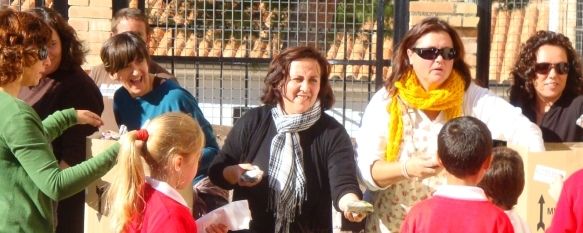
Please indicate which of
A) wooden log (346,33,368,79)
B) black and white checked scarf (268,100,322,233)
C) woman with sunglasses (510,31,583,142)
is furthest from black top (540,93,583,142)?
wooden log (346,33,368,79)

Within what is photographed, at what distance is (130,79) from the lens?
4.62m

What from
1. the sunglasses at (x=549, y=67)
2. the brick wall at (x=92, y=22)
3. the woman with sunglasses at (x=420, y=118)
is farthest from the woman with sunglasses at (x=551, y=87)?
the brick wall at (x=92, y=22)

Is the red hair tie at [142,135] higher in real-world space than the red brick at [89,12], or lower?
lower

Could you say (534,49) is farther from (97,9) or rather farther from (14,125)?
(97,9)

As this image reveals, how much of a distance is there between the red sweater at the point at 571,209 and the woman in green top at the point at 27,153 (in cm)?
154

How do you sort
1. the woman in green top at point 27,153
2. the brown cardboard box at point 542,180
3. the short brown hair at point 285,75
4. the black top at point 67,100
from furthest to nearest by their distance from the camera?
the black top at point 67,100, the short brown hair at point 285,75, the brown cardboard box at point 542,180, the woman in green top at point 27,153

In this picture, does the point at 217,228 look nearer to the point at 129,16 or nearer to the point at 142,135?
the point at 142,135

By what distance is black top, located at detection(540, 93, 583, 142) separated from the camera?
190 inches

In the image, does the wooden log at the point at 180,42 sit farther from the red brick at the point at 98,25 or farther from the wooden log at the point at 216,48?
the red brick at the point at 98,25

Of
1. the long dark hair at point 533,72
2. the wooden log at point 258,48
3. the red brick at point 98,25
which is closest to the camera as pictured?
the long dark hair at point 533,72

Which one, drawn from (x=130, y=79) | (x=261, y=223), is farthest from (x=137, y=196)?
(x=130, y=79)

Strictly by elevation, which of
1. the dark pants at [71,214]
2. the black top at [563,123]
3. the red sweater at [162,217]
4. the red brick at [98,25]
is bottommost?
the dark pants at [71,214]

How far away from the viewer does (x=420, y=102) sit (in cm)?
422

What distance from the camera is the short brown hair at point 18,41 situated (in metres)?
3.70
